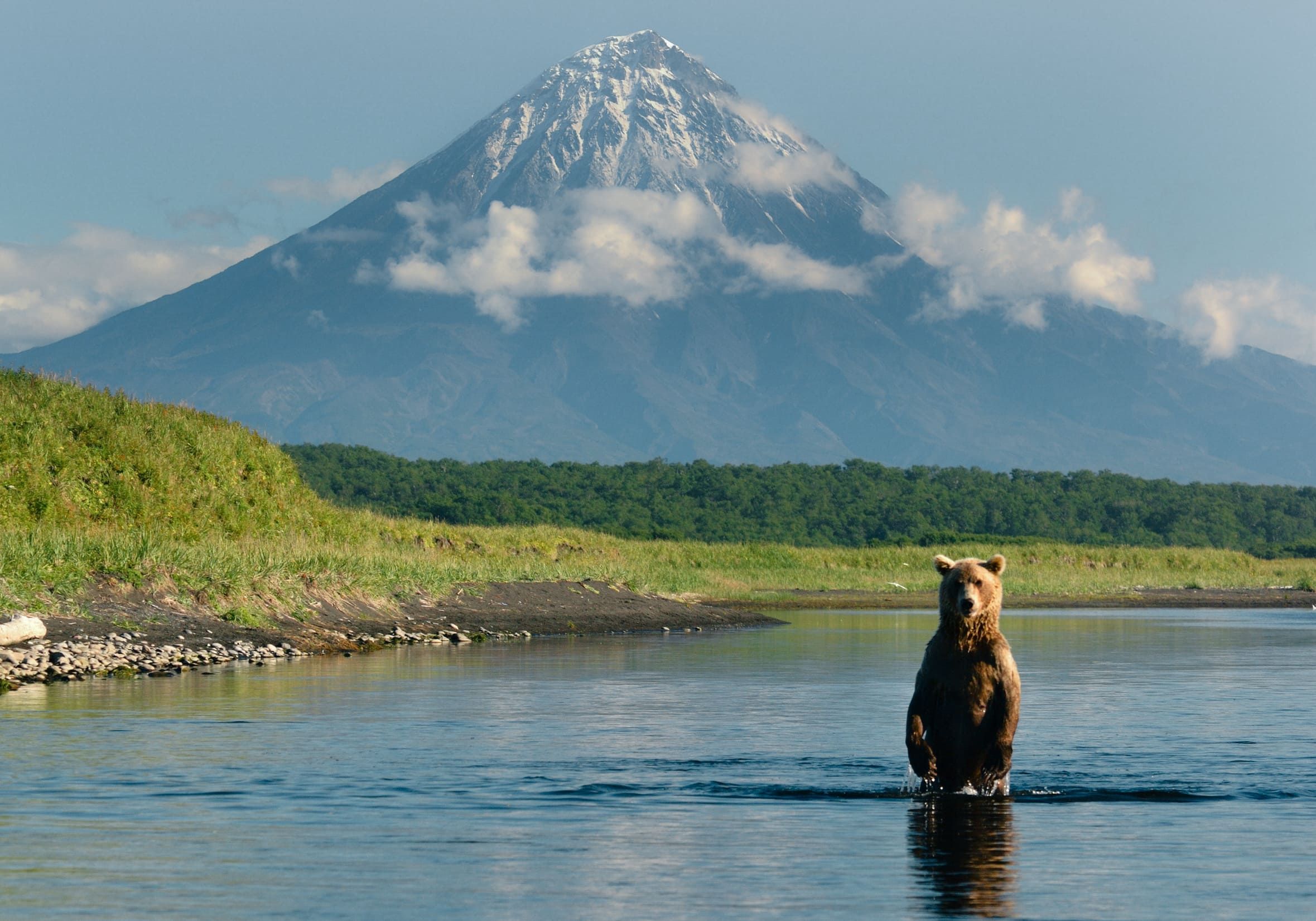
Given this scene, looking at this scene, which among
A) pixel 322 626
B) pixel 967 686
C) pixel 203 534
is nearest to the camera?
pixel 967 686

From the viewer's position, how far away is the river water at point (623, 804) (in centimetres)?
1145

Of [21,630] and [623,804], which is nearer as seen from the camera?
[623,804]

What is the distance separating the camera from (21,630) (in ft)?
89.3

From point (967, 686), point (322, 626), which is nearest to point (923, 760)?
point (967, 686)

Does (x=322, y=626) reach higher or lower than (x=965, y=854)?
higher

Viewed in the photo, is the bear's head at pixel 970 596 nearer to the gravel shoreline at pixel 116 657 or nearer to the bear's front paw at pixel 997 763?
the bear's front paw at pixel 997 763

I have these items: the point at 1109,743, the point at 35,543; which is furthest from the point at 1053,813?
the point at 35,543

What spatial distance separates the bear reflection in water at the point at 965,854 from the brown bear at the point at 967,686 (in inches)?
15.4

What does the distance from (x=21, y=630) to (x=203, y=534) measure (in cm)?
1645

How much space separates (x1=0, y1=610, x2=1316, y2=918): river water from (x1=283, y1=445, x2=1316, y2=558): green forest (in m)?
95.3

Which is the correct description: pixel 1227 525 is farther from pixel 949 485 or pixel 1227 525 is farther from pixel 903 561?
pixel 903 561

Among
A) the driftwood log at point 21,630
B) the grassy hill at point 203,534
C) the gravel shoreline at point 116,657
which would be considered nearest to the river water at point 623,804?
the gravel shoreline at point 116,657

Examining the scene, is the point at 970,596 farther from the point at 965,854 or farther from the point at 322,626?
the point at 322,626

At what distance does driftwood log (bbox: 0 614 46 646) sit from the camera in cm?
2688
